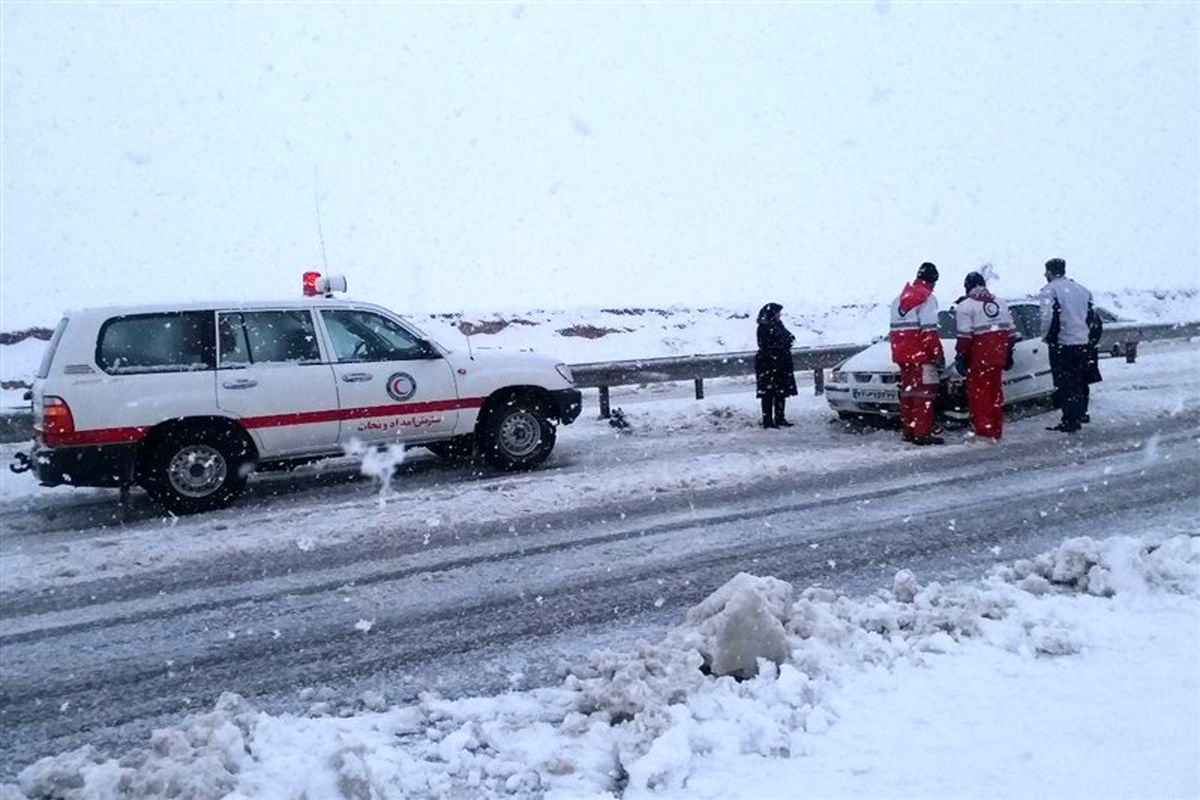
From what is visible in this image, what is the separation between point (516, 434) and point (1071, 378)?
6679 mm

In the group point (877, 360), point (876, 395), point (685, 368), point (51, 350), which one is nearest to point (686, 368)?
point (685, 368)

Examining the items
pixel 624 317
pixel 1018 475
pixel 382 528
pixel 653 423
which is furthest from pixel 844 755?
pixel 624 317

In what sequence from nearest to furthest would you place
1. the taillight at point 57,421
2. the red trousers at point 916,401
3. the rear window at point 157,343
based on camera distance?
the taillight at point 57,421 → the rear window at point 157,343 → the red trousers at point 916,401

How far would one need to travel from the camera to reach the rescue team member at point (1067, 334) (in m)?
10.7

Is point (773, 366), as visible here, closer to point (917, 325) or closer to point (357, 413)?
point (917, 325)

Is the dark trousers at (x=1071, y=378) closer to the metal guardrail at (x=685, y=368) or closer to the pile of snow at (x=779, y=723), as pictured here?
the metal guardrail at (x=685, y=368)

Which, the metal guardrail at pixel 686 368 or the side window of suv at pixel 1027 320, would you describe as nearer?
the side window of suv at pixel 1027 320

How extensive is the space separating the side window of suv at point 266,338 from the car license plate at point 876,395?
6754 millimetres

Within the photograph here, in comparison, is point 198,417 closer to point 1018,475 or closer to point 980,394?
point 1018,475

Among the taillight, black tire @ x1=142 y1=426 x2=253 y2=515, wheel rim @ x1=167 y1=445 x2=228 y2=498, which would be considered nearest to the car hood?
black tire @ x1=142 y1=426 x2=253 y2=515

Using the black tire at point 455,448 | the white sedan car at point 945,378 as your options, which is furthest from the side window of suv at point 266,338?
the white sedan car at point 945,378

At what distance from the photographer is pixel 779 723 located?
3.42 m

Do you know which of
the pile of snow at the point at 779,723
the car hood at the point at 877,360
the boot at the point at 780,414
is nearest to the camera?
the pile of snow at the point at 779,723

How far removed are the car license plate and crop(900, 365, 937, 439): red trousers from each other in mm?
601
